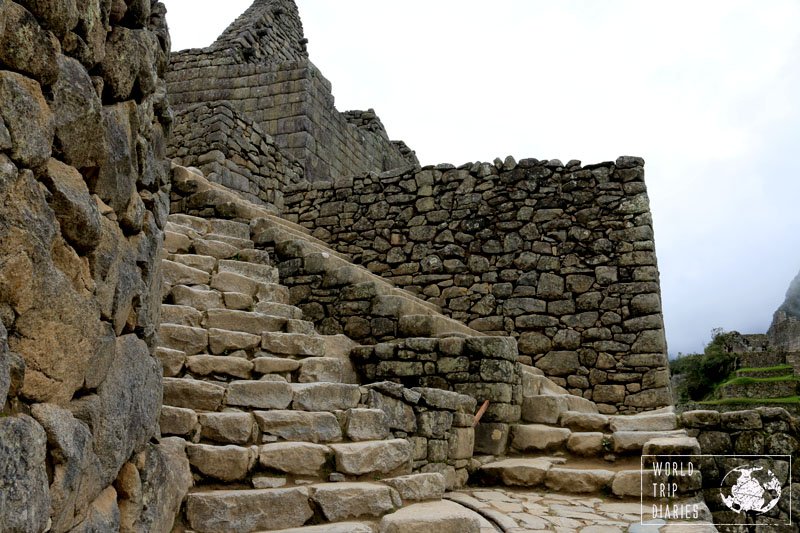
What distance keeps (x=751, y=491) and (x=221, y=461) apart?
5.18 metres

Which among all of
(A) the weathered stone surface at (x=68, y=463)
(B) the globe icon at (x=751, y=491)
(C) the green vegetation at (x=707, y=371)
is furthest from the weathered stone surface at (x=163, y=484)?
(C) the green vegetation at (x=707, y=371)

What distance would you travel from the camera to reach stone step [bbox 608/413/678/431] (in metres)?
6.02

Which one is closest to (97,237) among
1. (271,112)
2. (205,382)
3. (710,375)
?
(205,382)

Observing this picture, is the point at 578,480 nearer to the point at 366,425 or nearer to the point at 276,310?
the point at 366,425

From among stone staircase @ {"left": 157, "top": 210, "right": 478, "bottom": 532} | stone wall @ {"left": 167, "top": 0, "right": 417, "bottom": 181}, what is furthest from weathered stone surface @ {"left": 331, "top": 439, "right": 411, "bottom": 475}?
stone wall @ {"left": 167, "top": 0, "right": 417, "bottom": 181}

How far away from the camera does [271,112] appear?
41.0ft

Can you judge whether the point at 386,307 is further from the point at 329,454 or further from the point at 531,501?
the point at 329,454

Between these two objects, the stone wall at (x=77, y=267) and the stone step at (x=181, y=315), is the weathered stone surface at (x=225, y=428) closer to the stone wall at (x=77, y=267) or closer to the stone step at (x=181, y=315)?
the stone wall at (x=77, y=267)

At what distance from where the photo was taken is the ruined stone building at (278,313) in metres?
1.55

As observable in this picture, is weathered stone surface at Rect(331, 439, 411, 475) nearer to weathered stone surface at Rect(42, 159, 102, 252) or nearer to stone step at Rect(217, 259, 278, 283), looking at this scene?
weathered stone surface at Rect(42, 159, 102, 252)

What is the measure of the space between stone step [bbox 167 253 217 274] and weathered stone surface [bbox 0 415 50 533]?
4.48 meters

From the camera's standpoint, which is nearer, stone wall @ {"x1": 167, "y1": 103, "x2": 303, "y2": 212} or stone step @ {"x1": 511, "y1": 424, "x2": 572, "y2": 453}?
stone step @ {"x1": 511, "y1": 424, "x2": 572, "y2": 453}

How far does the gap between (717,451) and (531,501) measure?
213 cm

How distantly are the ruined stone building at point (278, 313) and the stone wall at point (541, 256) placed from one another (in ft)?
0.10
